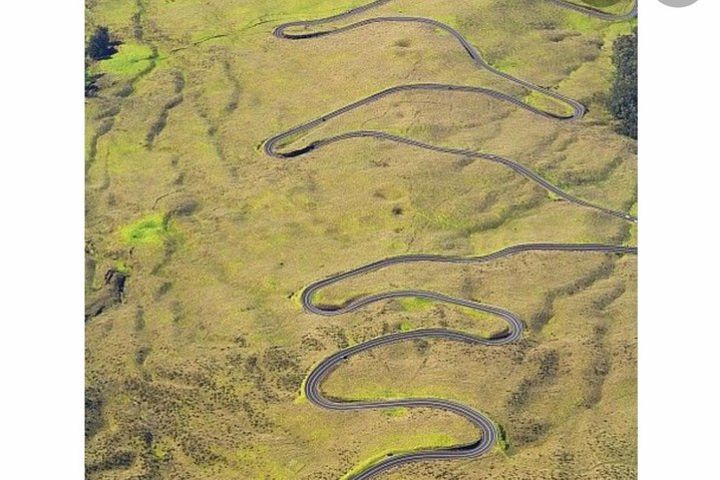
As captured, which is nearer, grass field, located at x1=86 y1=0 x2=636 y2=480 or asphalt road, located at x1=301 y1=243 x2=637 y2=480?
asphalt road, located at x1=301 y1=243 x2=637 y2=480

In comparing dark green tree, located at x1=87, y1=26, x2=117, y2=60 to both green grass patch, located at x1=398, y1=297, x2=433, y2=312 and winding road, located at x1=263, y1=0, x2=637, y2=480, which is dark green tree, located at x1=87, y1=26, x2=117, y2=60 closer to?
winding road, located at x1=263, y1=0, x2=637, y2=480

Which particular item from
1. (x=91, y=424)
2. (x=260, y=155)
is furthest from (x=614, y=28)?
(x=91, y=424)

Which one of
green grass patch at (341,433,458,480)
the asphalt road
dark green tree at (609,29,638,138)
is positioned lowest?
green grass patch at (341,433,458,480)

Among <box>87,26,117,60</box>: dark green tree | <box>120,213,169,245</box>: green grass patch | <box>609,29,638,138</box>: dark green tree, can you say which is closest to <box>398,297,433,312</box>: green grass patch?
<box>120,213,169,245</box>: green grass patch

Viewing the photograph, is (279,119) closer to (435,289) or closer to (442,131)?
(442,131)

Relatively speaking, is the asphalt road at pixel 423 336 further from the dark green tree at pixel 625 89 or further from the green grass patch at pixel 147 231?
the dark green tree at pixel 625 89

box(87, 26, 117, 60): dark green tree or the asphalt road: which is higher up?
box(87, 26, 117, 60): dark green tree
